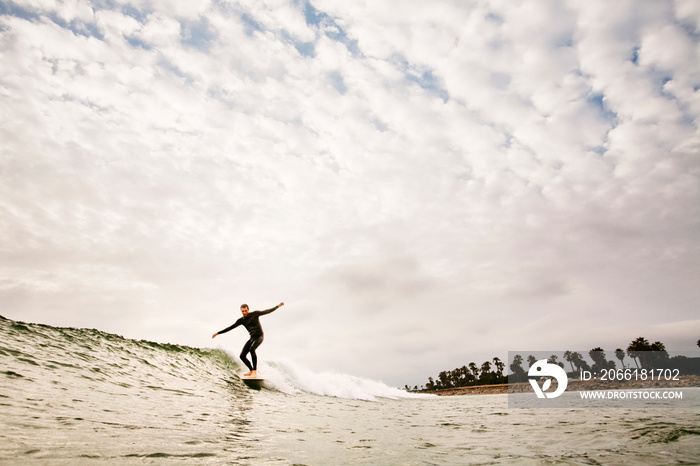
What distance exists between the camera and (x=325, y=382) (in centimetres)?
1998

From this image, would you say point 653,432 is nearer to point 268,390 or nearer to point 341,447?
point 341,447

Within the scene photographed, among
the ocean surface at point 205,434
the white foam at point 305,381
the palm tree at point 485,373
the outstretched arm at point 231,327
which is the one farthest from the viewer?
the palm tree at point 485,373

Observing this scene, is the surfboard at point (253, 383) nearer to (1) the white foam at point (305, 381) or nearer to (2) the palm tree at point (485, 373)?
(1) the white foam at point (305, 381)

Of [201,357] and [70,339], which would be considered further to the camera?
[201,357]

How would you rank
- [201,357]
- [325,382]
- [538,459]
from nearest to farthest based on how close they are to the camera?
[538,459], [201,357], [325,382]

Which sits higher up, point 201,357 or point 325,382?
point 201,357

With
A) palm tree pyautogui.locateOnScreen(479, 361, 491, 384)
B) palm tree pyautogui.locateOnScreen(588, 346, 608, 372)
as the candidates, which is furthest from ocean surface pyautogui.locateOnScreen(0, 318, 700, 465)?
palm tree pyautogui.locateOnScreen(588, 346, 608, 372)

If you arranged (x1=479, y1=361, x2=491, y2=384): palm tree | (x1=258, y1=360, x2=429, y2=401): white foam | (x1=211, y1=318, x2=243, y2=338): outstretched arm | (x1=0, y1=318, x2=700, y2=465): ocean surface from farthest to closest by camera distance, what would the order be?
(x1=479, y1=361, x2=491, y2=384): palm tree < (x1=258, y1=360, x2=429, y2=401): white foam < (x1=211, y1=318, x2=243, y2=338): outstretched arm < (x1=0, y1=318, x2=700, y2=465): ocean surface

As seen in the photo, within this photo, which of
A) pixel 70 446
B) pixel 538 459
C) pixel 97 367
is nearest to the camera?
pixel 70 446

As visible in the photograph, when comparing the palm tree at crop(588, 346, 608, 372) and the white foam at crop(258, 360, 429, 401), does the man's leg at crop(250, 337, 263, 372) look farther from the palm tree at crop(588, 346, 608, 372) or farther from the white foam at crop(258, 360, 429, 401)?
the palm tree at crop(588, 346, 608, 372)

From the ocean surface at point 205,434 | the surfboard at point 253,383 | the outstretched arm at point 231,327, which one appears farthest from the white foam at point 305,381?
the ocean surface at point 205,434

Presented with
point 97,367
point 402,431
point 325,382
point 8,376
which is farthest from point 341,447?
point 325,382

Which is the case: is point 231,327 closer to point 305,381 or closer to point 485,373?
point 305,381

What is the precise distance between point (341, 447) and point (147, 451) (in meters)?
2.30
